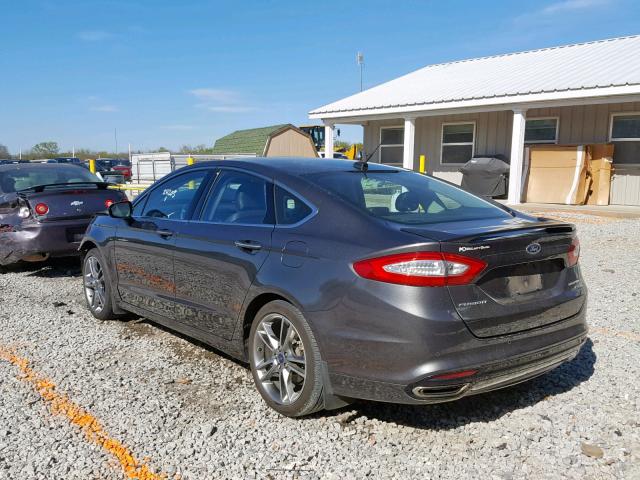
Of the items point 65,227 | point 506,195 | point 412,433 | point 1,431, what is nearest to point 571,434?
point 412,433

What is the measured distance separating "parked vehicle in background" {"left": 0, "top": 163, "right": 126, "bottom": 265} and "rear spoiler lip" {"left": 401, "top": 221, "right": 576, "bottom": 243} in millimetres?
5467

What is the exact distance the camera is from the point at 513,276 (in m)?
2.94

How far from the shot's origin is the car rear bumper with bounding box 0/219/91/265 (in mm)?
6832

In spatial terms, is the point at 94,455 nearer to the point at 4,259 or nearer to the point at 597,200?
the point at 4,259

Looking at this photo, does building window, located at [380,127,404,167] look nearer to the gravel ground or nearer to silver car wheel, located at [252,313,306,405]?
the gravel ground

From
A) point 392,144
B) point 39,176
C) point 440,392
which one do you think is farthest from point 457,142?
point 440,392

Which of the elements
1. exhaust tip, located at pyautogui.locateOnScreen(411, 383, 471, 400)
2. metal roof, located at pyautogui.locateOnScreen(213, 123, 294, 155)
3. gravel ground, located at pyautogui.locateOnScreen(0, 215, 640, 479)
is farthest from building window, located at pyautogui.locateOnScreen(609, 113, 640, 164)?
metal roof, located at pyautogui.locateOnScreen(213, 123, 294, 155)

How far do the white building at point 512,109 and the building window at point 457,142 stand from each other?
0.10 feet

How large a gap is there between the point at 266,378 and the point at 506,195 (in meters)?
14.2

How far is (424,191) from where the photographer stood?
3811mm

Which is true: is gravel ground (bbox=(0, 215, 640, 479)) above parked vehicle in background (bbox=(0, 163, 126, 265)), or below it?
below

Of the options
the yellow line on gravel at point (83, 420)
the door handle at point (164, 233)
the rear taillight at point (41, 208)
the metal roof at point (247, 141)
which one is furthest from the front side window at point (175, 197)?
the metal roof at point (247, 141)

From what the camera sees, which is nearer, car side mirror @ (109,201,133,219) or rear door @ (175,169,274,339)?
rear door @ (175,169,274,339)

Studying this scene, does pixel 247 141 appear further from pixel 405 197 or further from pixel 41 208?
pixel 405 197
